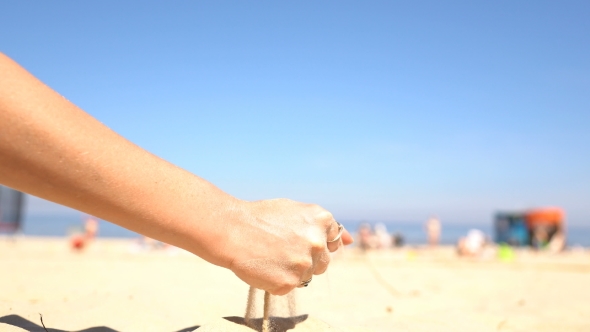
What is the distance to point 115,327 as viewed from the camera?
2.38 metres

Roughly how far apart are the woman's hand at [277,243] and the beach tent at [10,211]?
18.5 metres

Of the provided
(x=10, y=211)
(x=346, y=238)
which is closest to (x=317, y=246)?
(x=346, y=238)

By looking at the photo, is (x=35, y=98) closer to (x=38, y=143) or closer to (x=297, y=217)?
(x=38, y=143)

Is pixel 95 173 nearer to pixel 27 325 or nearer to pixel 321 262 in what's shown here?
pixel 321 262

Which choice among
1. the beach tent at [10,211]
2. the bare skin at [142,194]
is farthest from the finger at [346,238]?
the beach tent at [10,211]

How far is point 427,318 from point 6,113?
115 inches

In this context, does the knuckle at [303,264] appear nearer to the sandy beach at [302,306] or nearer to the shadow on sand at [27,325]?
the sandy beach at [302,306]

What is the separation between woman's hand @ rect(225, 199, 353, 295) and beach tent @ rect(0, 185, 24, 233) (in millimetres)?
18538

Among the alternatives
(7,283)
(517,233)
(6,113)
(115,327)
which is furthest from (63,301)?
(517,233)

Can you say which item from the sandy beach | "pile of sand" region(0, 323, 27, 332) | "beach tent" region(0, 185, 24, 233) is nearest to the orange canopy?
the sandy beach

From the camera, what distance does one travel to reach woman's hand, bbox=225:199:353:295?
5.46 feet

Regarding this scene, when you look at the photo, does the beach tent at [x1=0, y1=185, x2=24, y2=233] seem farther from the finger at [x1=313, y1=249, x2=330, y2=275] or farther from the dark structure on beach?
the dark structure on beach

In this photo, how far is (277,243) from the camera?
66.7 inches

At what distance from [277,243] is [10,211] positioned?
1915cm
